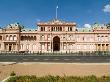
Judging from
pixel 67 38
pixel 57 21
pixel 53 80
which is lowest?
pixel 53 80

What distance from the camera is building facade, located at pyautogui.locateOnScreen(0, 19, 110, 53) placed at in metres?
105

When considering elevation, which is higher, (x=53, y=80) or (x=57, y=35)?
(x=57, y=35)

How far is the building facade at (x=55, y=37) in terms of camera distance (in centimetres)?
10531

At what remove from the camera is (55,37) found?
108 metres

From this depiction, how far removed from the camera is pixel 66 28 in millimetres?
107000

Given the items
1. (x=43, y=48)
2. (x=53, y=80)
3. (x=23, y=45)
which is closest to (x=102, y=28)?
(x=43, y=48)

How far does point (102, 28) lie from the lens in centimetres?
10725

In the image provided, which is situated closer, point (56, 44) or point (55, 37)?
point (55, 37)

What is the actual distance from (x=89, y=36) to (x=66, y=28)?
11.7m

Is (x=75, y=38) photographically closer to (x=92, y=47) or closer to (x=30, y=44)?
(x=92, y=47)

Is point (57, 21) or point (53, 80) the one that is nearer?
point (53, 80)

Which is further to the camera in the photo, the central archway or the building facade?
the central archway

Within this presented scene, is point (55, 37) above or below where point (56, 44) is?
above

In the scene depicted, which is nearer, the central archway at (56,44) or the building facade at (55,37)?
the building facade at (55,37)
